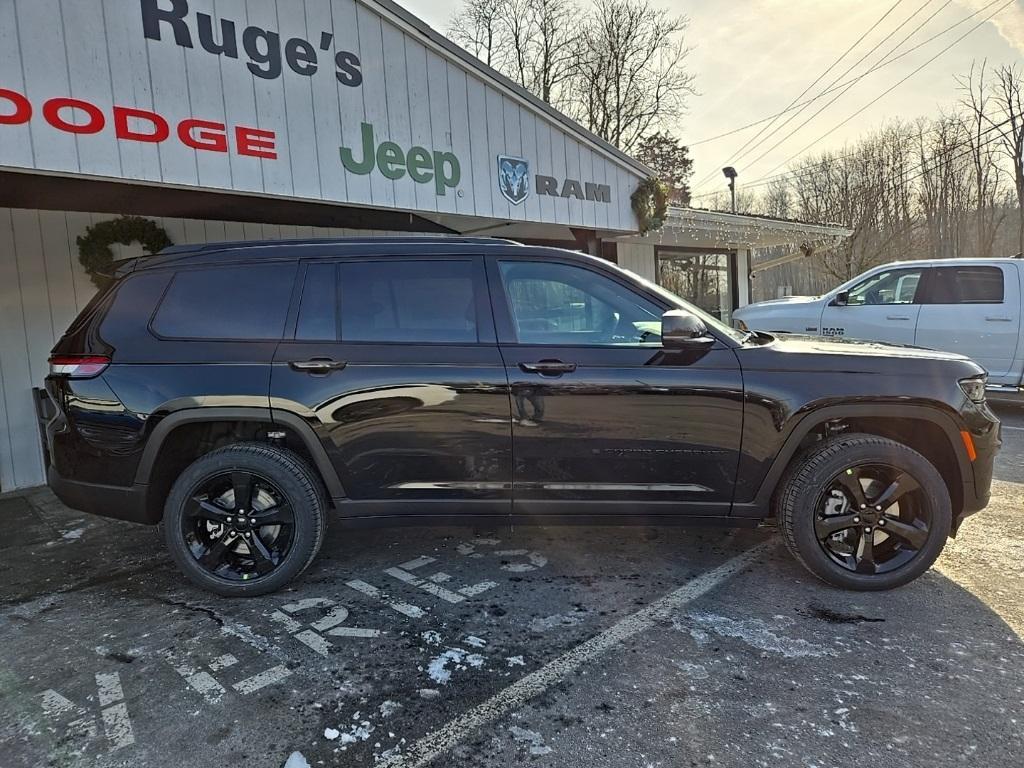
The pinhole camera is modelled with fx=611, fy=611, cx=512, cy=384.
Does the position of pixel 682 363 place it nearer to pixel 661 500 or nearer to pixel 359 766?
pixel 661 500

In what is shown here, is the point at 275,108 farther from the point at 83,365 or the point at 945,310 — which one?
the point at 945,310

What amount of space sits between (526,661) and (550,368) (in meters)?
1.39

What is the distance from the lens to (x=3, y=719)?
7.88 ft

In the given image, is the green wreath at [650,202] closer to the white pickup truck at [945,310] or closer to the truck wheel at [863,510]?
the white pickup truck at [945,310]

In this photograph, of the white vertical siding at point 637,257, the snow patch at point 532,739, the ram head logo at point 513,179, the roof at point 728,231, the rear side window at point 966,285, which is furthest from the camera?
the white vertical siding at point 637,257

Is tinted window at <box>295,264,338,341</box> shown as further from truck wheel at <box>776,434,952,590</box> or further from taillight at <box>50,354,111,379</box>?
truck wheel at <box>776,434,952,590</box>

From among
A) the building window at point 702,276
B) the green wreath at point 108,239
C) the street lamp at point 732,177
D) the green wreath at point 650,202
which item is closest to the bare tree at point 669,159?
the street lamp at point 732,177

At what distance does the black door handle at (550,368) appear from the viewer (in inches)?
125

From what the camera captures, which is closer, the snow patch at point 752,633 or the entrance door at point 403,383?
the snow patch at point 752,633

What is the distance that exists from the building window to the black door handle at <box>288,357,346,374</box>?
10.8 metres

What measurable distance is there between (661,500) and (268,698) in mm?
2045

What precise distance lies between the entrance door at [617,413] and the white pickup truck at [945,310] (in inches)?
223

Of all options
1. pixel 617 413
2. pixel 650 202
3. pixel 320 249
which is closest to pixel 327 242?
pixel 320 249

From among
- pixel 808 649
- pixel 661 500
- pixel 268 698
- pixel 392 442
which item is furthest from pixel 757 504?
pixel 268 698
